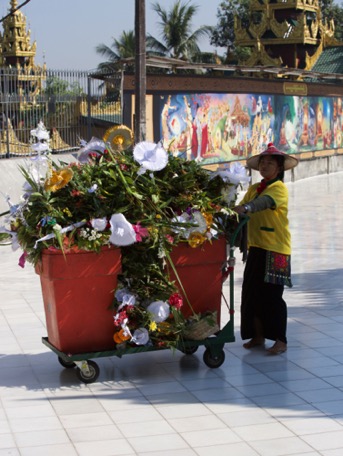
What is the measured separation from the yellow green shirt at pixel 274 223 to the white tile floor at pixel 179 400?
853 millimetres

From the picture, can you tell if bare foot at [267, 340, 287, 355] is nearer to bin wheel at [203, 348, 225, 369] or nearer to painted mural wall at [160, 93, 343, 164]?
bin wheel at [203, 348, 225, 369]

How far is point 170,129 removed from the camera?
20641 mm

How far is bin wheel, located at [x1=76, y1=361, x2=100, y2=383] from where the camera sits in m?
6.64

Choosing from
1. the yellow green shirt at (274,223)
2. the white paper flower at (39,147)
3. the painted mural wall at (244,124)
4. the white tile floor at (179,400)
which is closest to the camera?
the white tile floor at (179,400)

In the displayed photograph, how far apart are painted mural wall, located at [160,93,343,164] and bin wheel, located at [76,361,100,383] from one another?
1221 cm

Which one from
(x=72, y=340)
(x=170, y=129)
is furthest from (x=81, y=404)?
A: (x=170, y=129)

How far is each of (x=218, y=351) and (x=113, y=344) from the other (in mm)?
816

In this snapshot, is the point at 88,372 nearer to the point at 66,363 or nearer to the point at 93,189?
the point at 66,363

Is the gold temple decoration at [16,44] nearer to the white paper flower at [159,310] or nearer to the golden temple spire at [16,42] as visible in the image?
the golden temple spire at [16,42]

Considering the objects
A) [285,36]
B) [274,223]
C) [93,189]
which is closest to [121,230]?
[93,189]

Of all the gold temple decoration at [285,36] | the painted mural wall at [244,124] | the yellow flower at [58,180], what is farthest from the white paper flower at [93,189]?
the gold temple decoration at [285,36]

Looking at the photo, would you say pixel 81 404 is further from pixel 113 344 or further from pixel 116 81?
pixel 116 81

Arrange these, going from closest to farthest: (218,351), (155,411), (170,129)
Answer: (155,411) < (218,351) < (170,129)

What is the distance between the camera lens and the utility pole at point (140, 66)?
→ 15.4m
